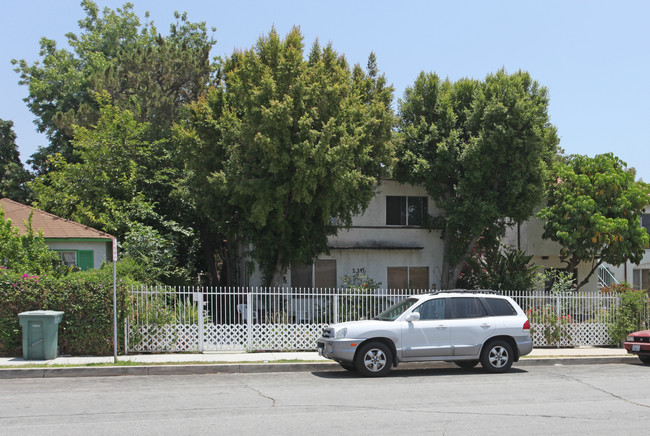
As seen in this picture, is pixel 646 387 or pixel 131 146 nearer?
pixel 646 387

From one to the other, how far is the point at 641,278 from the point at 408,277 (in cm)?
1386

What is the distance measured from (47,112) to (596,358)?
3502 centimetres

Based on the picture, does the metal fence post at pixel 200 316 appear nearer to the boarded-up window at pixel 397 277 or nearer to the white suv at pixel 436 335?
the white suv at pixel 436 335

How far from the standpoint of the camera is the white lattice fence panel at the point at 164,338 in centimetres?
1484

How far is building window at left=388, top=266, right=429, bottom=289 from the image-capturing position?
2378 centimetres

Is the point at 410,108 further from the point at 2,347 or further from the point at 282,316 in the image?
the point at 2,347

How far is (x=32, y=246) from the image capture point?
1662cm

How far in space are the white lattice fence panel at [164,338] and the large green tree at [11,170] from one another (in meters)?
25.7

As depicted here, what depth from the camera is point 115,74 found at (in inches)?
1139

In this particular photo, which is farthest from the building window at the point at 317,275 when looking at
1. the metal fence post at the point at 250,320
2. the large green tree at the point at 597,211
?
the large green tree at the point at 597,211

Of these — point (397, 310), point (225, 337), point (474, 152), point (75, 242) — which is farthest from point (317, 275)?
point (397, 310)

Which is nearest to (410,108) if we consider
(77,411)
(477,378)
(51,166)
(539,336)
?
(539,336)

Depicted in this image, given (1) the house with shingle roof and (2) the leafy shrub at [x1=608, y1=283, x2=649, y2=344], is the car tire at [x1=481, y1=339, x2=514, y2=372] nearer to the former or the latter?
(2) the leafy shrub at [x1=608, y1=283, x2=649, y2=344]

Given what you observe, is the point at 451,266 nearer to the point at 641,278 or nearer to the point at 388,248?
the point at 388,248
